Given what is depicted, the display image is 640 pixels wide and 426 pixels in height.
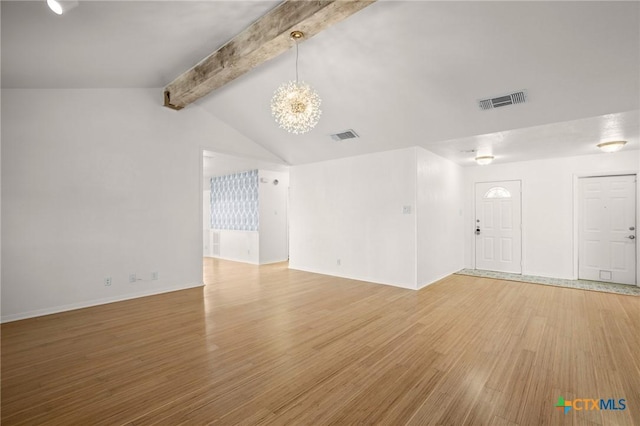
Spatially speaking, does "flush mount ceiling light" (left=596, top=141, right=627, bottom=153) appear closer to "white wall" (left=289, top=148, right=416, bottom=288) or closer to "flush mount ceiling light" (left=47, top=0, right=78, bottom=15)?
"white wall" (left=289, top=148, right=416, bottom=288)

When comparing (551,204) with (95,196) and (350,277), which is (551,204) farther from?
(95,196)

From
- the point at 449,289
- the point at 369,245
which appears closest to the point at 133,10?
the point at 369,245

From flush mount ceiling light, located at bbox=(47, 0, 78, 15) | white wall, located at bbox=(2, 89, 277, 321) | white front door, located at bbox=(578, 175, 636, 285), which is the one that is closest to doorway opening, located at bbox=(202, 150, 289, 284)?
white wall, located at bbox=(2, 89, 277, 321)

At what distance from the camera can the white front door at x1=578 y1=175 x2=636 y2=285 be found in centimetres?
555

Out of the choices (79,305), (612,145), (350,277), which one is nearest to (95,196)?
(79,305)

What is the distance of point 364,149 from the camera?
589cm

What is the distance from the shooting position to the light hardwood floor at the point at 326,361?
80.2 inches

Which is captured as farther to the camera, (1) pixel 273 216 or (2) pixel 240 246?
(2) pixel 240 246

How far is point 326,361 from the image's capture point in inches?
107

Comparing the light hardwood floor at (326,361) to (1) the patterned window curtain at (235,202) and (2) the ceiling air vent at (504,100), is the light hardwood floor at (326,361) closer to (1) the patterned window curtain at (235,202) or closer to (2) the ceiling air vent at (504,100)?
(2) the ceiling air vent at (504,100)

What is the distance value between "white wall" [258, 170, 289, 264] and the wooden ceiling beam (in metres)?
3.91

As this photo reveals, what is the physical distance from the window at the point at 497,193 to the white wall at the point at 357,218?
2.92 metres

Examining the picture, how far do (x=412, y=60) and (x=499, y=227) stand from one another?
510cm

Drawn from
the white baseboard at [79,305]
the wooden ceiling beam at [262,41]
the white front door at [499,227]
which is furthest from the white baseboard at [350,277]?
the wooden ceiling beam at [262,41]
